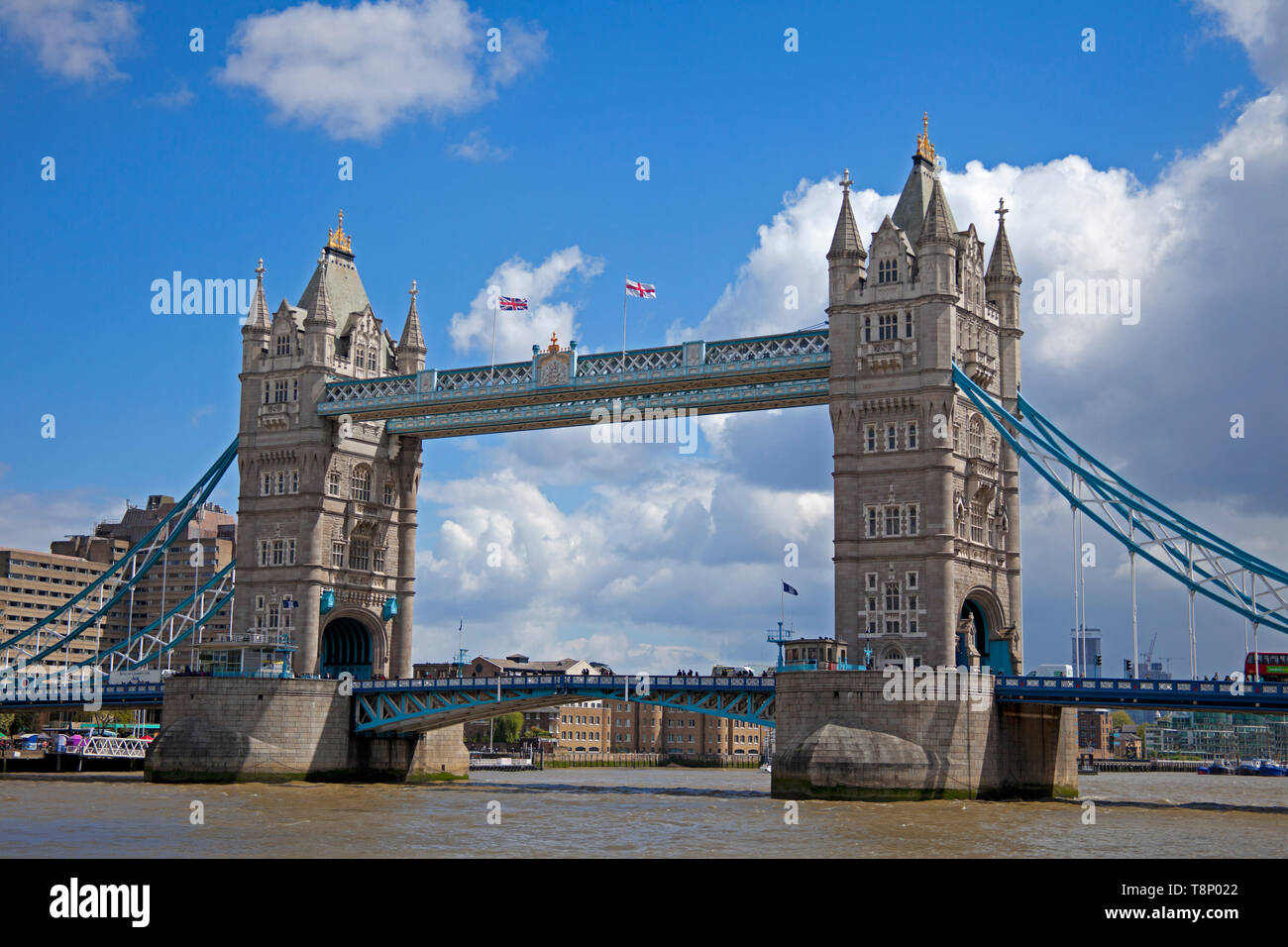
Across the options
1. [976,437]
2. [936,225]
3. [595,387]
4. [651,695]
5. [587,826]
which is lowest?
[587,826]

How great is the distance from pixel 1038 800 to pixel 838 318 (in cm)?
2514

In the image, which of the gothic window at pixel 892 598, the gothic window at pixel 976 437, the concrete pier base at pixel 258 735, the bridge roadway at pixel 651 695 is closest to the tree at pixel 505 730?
the bridge roadway at pixel 651 695

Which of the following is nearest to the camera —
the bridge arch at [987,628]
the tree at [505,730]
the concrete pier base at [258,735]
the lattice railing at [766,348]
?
the bridge arch at [987,628]

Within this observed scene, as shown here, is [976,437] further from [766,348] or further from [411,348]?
[411,348]

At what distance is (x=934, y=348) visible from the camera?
73375 mm

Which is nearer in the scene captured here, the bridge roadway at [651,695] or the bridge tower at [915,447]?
the bridge roadway at [651,695]

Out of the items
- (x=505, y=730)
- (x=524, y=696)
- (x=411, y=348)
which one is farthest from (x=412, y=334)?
(x=505, y=730)

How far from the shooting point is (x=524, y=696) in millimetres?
83188

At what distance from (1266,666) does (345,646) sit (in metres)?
55.5

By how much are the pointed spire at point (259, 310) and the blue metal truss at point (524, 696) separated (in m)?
24.1

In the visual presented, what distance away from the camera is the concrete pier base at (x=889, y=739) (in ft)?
214

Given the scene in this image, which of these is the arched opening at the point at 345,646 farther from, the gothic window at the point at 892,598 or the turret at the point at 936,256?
the turret at the point at 936,256

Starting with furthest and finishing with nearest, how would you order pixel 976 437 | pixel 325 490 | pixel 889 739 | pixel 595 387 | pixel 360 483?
pixel 360 483 < pixel 325 490 < pixel 595 387 < pixel 976 437 < pixel 889 739
